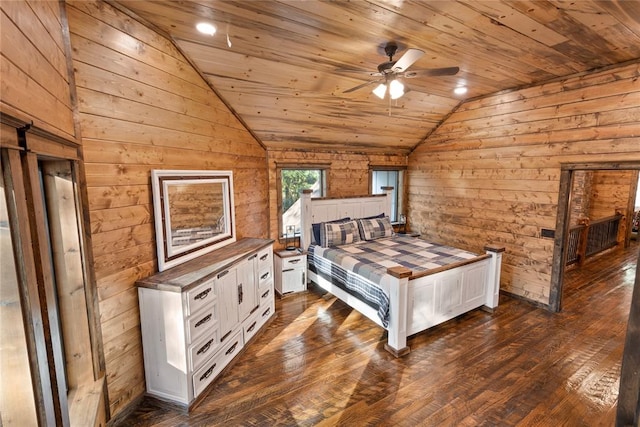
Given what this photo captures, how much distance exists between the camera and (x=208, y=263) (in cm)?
266

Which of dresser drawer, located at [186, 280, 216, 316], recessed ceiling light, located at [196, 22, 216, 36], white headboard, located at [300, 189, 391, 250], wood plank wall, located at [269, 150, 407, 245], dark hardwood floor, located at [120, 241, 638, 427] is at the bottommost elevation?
dark hardwood floor, located at [120, 241, 638, 427]

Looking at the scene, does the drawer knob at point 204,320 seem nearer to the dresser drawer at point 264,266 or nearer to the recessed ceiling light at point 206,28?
the dresser drawer at point 264,266

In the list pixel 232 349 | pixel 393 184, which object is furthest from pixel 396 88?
pixel 393 184

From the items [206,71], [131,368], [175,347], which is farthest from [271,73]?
[131,368]

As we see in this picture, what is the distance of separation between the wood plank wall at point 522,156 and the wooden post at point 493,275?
2.11 feet

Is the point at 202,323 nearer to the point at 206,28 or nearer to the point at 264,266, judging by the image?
the point at 264,266

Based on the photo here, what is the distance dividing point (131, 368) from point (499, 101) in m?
5.13

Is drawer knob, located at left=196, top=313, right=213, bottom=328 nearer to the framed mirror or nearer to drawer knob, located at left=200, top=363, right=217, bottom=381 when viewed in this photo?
drawer knob, located at left=200, top=363, right=217, bottom=381

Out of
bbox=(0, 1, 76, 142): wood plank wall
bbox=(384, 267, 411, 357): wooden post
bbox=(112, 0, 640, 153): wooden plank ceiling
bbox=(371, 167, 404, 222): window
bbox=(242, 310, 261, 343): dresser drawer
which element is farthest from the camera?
bbox=(371, 167, 404, 222): window

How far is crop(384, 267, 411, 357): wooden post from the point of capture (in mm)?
2867

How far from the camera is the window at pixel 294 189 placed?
4730 millimetres

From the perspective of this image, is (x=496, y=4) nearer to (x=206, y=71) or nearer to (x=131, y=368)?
(x=206, y=71)

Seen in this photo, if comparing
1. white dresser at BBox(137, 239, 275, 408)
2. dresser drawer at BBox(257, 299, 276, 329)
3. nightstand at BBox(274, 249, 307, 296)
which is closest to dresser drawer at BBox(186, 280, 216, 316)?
white dresser at BBox(137, 239, 275, 408)

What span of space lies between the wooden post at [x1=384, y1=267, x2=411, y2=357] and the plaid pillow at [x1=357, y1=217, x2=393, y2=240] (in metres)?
1.75
